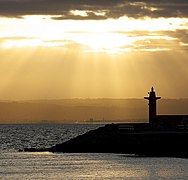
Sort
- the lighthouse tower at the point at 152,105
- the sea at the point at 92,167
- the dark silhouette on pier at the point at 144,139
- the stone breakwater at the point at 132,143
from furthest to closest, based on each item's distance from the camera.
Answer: the lighthouse tower at the point at 152,105
the dark silhouette on pier at the point at 144,139
the stone breakwater at the point at 132,143
the sea at the point at 92,167

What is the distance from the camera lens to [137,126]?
3659 inches

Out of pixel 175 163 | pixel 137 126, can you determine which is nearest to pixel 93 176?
pixel 175 163

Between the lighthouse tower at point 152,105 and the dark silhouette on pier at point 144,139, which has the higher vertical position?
the lighthouse tower at point 152,105

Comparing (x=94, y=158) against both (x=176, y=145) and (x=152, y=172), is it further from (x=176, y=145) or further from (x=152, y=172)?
(x=152, y=172)

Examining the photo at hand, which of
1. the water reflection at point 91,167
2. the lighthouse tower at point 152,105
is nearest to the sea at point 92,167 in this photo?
the water reflection at point 91,167

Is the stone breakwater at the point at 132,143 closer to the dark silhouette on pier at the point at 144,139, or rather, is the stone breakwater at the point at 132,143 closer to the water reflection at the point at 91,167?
the dark silhouette on pier at the point at 144,139

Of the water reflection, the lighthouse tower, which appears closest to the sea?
the water reflection

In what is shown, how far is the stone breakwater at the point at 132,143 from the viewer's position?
80.7 m

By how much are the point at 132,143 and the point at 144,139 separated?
1.27m

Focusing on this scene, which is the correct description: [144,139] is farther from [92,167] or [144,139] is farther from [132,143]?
[92,167]

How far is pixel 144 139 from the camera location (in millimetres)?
83812

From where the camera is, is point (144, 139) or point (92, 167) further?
point (144, 139)

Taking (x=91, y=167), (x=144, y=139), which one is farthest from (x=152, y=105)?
(x=91, y=167)

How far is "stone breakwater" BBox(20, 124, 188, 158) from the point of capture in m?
80.7
